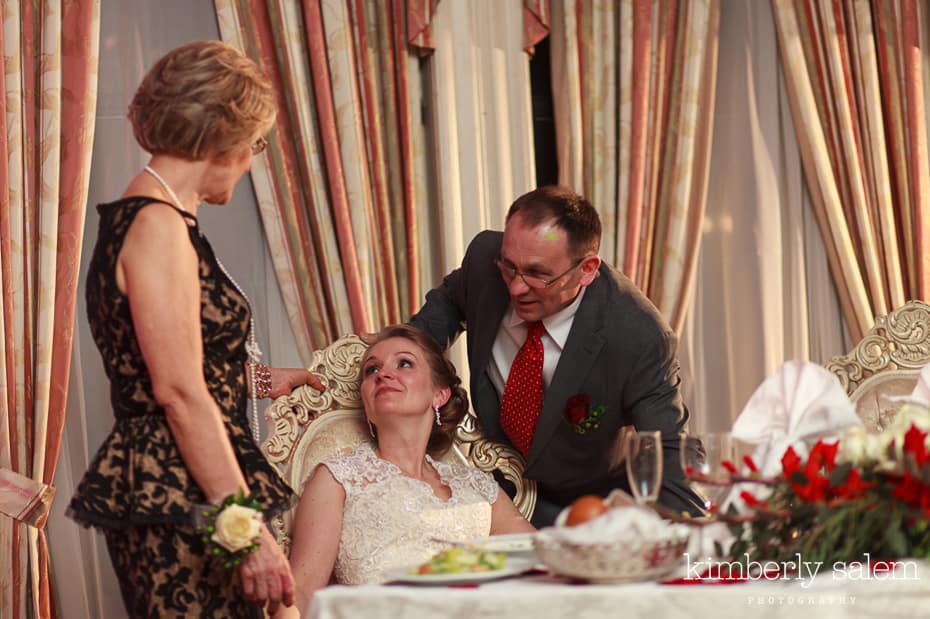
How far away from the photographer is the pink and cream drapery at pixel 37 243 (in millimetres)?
4016

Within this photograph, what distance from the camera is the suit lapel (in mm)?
3514

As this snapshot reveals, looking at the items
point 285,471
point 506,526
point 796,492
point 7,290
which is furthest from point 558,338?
point 7,290

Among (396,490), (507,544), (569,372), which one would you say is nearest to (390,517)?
(396,490)

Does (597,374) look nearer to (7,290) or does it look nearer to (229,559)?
(229,559)

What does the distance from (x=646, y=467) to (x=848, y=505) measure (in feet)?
1.12

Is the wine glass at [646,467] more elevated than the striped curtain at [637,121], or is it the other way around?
→ the striped curtain at [637,121]

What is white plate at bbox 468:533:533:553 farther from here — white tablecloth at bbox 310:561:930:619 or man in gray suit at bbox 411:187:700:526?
man in gray suit at bbox 411:187:700:526

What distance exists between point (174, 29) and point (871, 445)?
11.1 ft

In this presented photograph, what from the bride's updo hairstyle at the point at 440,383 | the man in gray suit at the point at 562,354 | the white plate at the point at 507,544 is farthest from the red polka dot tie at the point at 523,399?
the white plate at the point at 507,544

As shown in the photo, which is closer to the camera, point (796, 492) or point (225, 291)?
point (796, 492)

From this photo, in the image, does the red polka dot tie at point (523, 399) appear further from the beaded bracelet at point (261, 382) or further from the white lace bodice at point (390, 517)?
the beaded bracelet at point (261, 382)

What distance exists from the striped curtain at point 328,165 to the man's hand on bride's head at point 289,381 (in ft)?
3.35

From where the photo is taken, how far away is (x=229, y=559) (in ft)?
7.41

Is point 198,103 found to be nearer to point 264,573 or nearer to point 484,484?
point 264,573
